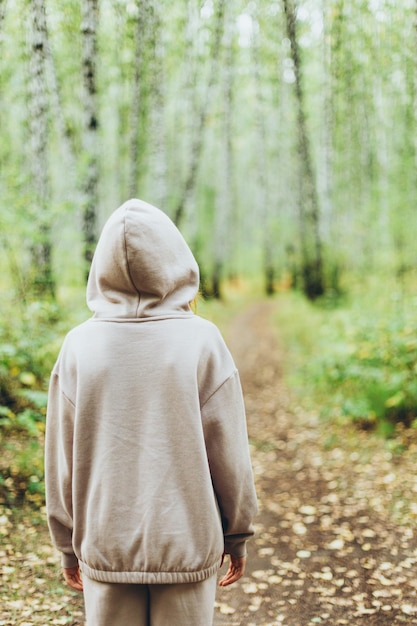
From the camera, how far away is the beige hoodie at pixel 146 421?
182cm

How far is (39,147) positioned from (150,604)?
8488mm

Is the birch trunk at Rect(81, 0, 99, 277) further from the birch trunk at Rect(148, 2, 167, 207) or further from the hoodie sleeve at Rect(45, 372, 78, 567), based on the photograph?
the hoodie sleeve at Rect(45, 372, 78, 567)

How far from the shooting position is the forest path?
385 cm

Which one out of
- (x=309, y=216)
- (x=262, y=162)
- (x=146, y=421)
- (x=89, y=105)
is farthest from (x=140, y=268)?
(x=262, y=162)

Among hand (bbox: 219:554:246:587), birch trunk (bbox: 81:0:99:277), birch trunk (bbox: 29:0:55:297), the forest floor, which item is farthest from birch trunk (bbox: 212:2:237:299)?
hand (bbox: 219:554:246:587)

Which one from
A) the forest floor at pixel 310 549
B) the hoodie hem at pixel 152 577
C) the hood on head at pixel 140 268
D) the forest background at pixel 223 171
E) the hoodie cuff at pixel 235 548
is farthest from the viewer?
the forest background at pixel 223 171

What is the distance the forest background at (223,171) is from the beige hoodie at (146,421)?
0.94m

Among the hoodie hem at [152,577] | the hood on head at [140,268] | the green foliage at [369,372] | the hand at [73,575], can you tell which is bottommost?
the green foliage at [369,372]

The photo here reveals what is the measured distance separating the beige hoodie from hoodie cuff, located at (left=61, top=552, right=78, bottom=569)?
0.55 feet

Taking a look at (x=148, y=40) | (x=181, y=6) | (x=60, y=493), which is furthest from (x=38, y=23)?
(x=181, y=6)

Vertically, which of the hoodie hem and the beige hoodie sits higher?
the beige hoodie

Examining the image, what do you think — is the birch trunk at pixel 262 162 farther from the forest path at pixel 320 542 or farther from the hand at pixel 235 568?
the hand at pixel 235 568

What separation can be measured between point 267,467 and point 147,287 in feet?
16.5

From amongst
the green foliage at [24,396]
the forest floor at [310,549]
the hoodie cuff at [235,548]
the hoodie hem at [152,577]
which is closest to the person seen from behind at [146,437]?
the hoodie hem at [152,577]
